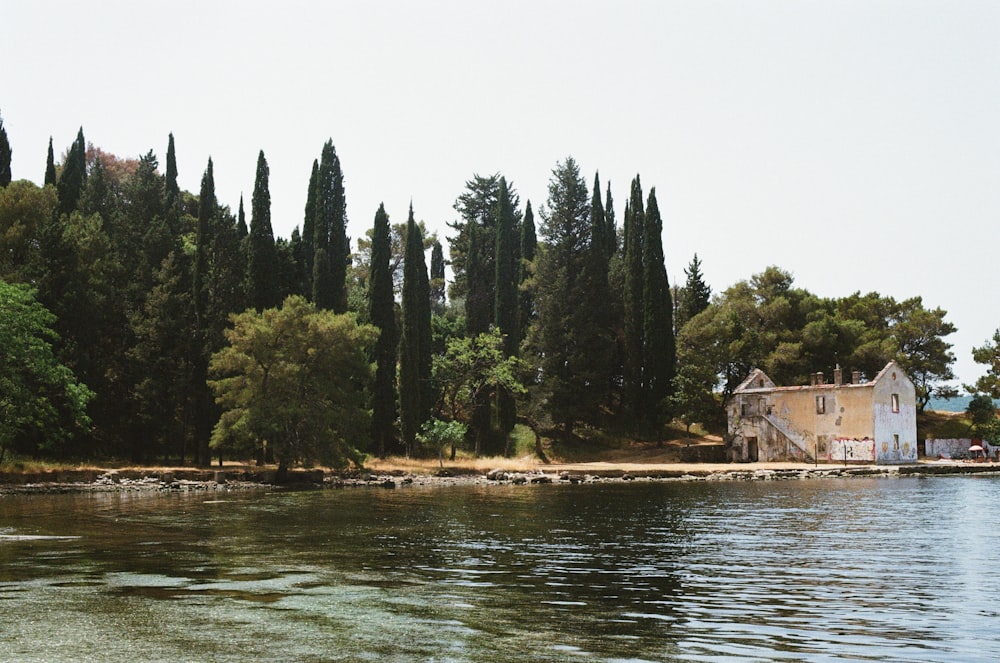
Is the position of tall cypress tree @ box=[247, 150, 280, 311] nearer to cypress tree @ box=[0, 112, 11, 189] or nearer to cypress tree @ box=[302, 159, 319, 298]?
cypress tree @ box=[302, 159, 319, 298]

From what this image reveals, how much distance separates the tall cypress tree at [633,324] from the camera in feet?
223

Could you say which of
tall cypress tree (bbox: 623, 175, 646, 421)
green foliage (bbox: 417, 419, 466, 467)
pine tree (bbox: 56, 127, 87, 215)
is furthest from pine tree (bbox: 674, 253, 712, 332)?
pine tree (bbox: 56, 127, 87, 215)

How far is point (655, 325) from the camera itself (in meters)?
67.9

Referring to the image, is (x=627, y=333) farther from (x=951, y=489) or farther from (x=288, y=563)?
(x=288, y=563)

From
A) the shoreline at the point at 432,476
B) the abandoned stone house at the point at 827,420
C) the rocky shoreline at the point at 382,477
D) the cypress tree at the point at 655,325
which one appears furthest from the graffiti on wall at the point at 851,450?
the cypress tree at the point at 655,325

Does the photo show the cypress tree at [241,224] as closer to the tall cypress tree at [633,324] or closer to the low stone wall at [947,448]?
the tall cypress tree at [633,324]

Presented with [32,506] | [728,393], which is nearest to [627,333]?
[728,393]

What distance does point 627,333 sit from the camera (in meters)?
69.2

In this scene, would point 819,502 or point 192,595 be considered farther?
point 819,502

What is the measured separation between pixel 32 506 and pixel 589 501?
65.8ft

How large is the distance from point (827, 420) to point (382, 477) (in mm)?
31016

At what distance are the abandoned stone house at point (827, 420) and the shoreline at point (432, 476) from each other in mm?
2410

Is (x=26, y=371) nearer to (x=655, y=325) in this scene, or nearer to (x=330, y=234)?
(x=330, y=234)

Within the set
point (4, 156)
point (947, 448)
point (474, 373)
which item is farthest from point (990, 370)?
point (4, 156)
